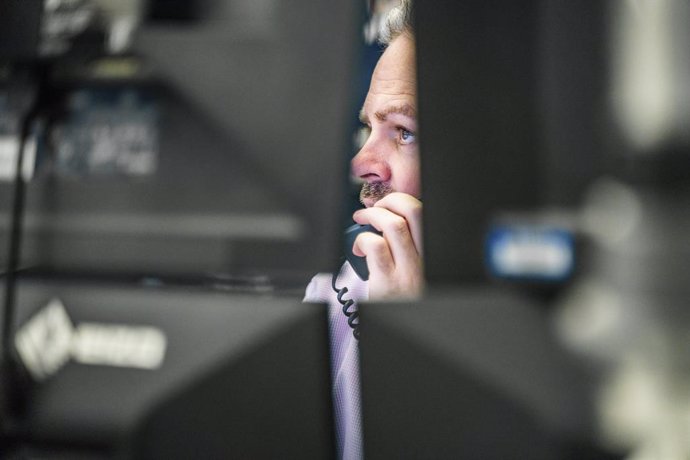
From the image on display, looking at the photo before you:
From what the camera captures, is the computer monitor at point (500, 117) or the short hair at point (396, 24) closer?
the computer monitor at point (500, 117)

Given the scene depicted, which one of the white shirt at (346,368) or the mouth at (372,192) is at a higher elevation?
the mouth at (372,192)

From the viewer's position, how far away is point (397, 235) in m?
0.50

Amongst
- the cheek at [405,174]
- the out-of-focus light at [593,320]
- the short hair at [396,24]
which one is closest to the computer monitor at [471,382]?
the out-of-focus light at [593,320]

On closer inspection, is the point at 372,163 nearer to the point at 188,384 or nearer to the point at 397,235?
the point at 397,235

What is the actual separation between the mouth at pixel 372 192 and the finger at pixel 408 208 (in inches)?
0.5

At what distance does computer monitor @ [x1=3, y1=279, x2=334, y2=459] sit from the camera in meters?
0.44

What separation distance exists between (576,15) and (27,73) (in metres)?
0.50

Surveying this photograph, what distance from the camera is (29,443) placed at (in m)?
0.48

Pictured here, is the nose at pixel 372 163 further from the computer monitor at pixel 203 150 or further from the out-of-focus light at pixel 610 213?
the out-of-focus light at pixel 610 213

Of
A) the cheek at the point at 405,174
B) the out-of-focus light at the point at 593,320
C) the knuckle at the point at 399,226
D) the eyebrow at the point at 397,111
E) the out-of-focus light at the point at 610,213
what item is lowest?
the out-of-focus light at the point at 593,320

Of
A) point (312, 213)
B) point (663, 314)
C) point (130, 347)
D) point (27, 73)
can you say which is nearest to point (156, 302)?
point (130, 347)

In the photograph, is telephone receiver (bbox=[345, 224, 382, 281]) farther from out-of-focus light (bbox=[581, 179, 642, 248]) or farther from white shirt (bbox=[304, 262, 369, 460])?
out-of-focus light (bbox=[581, 179, 642, 248])

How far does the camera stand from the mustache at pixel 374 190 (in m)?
0.52

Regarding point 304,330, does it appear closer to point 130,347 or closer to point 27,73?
point 130,347
